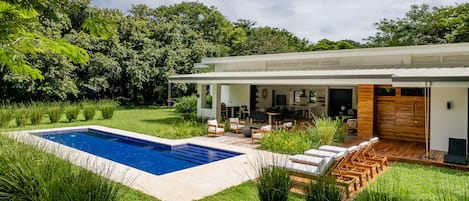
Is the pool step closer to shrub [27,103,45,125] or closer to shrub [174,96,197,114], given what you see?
shrub [27,103,45,125]

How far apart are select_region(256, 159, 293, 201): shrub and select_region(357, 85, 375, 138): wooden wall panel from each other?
39.9 feet

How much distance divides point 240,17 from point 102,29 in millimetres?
63152

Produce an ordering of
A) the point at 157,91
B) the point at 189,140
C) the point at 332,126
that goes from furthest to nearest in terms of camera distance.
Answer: the point at 157,91
the point at 189,140
the point at 332,126

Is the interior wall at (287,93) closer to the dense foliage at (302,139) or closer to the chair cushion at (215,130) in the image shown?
the chair cushion at (215,130)

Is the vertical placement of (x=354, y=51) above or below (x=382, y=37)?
below

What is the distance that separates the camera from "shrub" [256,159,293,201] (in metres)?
6.33

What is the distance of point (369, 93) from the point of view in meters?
17.1

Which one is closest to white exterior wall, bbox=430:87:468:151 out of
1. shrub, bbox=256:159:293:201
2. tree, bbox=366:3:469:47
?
shrub, bbox=256:159:293:201

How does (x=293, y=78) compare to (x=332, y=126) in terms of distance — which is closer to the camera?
(x=332, y=126)

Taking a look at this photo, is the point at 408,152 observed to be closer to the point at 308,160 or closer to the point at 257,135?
the point at 308,160

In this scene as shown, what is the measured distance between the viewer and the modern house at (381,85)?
13.6 metres

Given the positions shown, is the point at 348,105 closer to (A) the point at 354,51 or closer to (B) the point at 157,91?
(A) the point at 354,51

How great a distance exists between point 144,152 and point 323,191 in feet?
36.8

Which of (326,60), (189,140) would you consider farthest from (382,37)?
(189,140)
